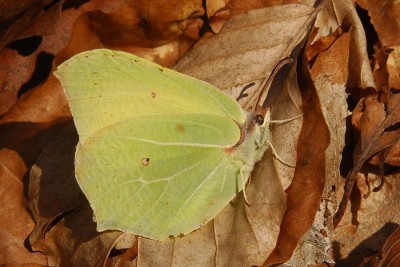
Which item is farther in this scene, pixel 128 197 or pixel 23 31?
pixel 23 31

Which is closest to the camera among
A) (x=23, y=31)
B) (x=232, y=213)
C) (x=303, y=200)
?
(x=303, y=200)

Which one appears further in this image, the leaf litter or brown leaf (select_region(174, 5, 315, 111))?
brown leaf (select_region(174, 5, 315, 111))

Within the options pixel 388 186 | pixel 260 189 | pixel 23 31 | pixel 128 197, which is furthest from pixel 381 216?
pixel 23 31

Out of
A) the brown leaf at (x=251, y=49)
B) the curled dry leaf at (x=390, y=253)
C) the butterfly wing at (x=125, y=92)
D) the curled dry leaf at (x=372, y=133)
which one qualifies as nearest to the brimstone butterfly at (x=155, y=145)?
the butterfly wing at (x=125, y=92)

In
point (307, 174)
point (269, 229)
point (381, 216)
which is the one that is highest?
point (307, 174)

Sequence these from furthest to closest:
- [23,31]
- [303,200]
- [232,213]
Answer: [23,31], [232,213], [303,200]

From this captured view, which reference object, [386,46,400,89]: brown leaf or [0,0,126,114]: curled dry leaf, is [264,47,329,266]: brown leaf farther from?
[0,0,126,114]: curled dry leaf

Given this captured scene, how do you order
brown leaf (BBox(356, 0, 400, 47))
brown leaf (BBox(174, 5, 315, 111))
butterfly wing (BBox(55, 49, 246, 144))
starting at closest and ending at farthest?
butterfly wing (BBox(55, 49, 246, 144))
brown leaf (BBox(174, 5, 315, 111))
brown leaf (BBox(356, 0, 400, 47))

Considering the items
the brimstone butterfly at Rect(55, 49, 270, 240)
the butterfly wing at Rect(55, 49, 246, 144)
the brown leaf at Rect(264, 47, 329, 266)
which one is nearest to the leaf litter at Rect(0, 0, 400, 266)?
the brown leaf at Rect(264, 47, 329, 266)

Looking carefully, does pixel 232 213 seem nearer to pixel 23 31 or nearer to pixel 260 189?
pixel 260 189
